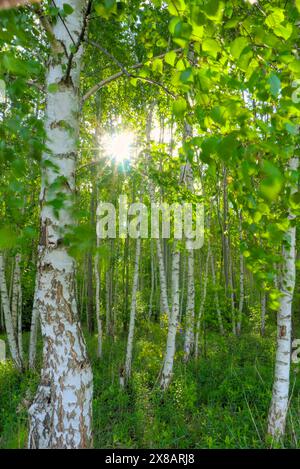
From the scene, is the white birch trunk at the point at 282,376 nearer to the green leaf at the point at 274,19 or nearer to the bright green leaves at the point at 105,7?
the green leaf at the point at 274,19

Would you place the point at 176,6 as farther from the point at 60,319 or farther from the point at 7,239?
the point at 60,319

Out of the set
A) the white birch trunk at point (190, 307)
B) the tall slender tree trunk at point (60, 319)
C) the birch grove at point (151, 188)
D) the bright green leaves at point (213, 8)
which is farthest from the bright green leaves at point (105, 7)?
the white birch trunk at point (190, 307)

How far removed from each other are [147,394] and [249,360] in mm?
3665

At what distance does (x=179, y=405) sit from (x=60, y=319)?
467 centimetres

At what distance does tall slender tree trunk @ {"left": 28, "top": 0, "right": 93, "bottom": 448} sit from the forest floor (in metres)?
0.81

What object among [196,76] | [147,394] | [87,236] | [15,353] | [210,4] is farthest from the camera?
[15,353]

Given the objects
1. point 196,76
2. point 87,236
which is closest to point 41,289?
point 87,236

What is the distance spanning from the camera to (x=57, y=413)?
7.13 ft

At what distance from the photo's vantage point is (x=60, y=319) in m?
2.21

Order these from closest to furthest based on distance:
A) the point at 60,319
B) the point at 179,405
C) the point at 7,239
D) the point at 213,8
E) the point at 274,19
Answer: the point at 7,239 → the point at 213,8 → the point at 274,19 → the point at 60,319 → the point at 179,405

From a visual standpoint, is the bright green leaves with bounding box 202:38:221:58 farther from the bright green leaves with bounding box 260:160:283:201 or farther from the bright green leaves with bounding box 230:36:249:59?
the bright green leaves with bounding box 260:160:283:201

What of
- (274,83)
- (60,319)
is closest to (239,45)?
(274,83)

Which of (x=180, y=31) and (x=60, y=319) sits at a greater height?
(x=180, y=31)

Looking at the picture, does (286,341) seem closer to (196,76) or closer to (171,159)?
(171,159)
